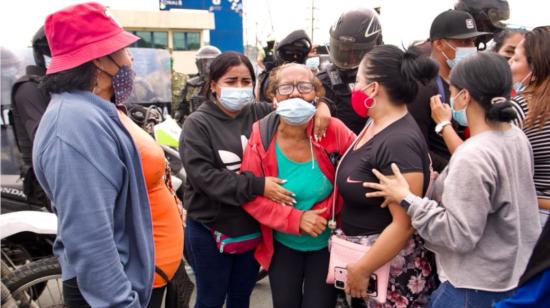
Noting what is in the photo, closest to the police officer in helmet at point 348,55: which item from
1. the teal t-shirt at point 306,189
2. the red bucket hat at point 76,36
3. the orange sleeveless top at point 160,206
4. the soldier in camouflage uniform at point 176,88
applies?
the teal t-shirt at point 306,189

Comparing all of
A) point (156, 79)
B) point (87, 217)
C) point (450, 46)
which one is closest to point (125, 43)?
point (87, 217)

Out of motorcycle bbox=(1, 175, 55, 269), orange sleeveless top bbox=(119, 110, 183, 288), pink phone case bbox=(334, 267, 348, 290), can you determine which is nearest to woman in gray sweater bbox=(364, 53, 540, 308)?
pink phone case bbox=(334, 267, 348, 290)

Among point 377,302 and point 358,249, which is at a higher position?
point 358,249

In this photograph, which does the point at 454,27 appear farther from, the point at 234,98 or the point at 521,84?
the point at 234,98

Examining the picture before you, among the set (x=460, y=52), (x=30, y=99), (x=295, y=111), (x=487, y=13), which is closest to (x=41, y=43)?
(x=30, y=99)

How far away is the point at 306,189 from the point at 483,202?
901 mm

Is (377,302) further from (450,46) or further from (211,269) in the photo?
Result: (450,46)

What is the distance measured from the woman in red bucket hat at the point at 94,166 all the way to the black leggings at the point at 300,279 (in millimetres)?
804

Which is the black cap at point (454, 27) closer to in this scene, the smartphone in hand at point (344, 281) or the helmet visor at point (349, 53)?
the helmet visor at point (349, 53)

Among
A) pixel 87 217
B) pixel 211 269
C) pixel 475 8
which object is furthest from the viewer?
pixel 475 8

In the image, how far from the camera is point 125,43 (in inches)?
66.8

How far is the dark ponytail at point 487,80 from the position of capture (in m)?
1.78

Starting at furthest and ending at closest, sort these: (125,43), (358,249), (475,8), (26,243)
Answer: (475,8) < (26,243) < (358,249) < (125,43)

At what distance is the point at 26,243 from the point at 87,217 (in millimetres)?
2331
